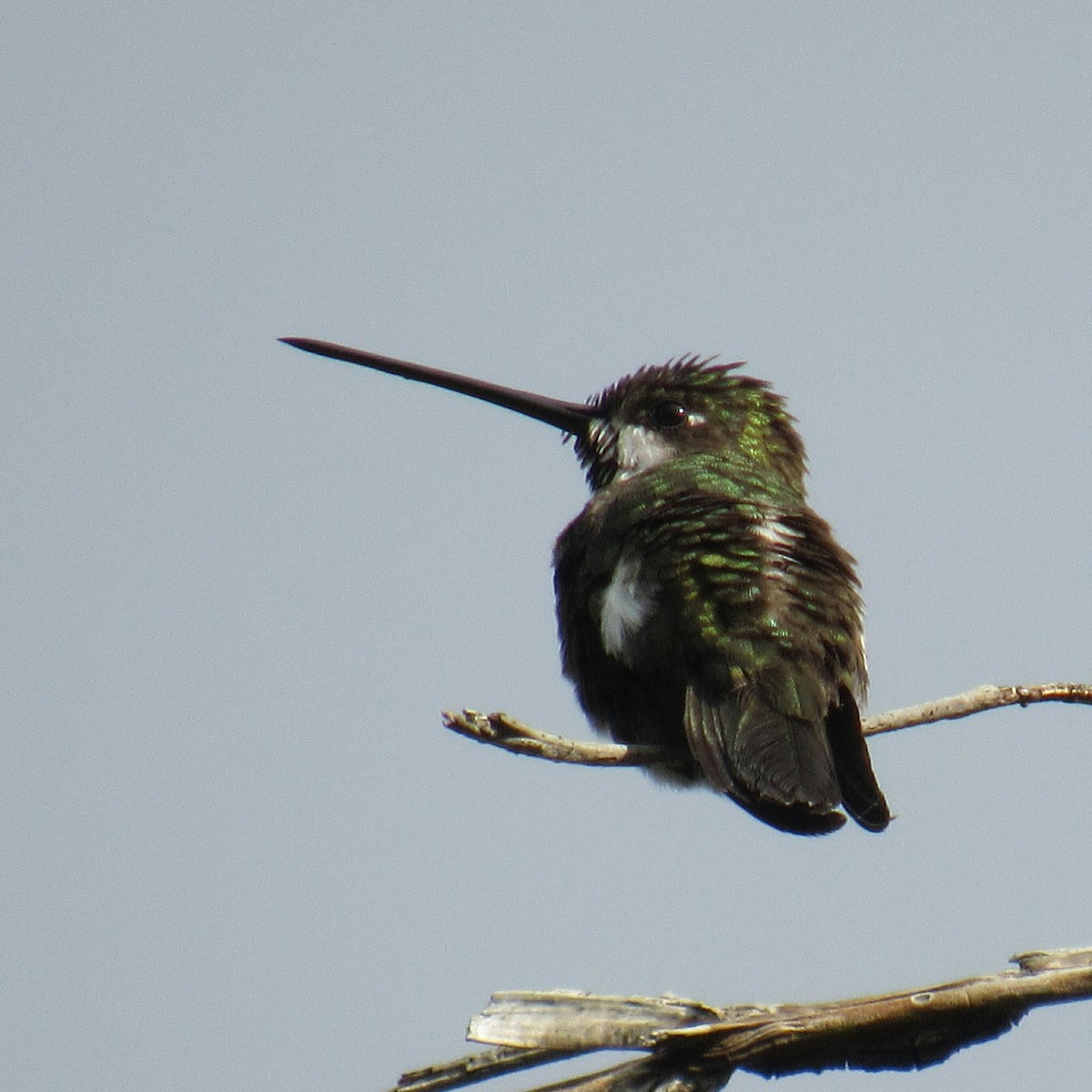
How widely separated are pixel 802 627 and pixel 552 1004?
1.91 metres

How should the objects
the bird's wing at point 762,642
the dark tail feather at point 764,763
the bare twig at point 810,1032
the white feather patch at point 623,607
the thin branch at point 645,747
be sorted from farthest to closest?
the white feather patch at point 623,607 → the bird's wing at point 762,642 → the dark tail feather at point 764,763 → the thin branch at point 645,747 → the bare twig at point 810,1032

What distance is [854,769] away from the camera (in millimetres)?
4164

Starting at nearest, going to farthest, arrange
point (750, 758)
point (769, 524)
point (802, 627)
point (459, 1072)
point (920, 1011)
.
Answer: point (920, 1011) → point (459, 1072) → point (750, 758) → point (802, 627) → point (769, 524)

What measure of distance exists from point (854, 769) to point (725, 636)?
0.61 metres

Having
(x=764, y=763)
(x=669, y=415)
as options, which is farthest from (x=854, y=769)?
(x=669, y=415)

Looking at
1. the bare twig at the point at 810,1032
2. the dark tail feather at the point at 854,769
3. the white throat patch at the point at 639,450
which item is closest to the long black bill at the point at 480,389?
the white throat patch at the point at 639,450

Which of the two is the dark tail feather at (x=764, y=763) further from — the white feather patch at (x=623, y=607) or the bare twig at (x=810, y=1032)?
the bare twig at (x=810, y=1032)

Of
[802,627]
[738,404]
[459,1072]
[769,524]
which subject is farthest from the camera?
[738,404]

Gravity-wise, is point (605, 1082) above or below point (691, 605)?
Result: below

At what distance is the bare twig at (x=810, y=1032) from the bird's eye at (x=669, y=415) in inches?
149

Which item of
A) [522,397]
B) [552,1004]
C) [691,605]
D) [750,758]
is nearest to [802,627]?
[691,605]

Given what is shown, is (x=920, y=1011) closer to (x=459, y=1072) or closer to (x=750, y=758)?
(x=459, y=1072)

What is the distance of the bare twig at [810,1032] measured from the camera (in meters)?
2.75

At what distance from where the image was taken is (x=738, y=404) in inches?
257
